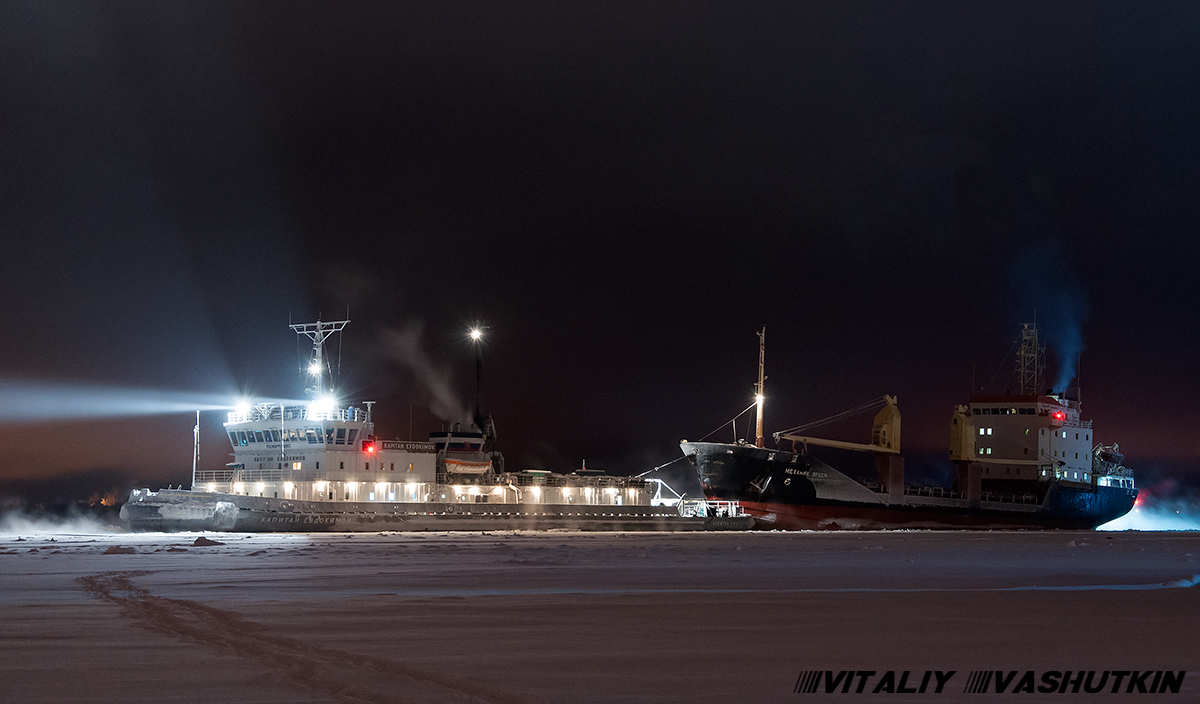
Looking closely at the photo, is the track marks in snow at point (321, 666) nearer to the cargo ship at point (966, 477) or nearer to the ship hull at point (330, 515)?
the ship hull at point (330, 515)

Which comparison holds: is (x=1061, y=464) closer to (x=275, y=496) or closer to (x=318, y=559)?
(x=275, y=496)

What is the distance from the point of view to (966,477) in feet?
245

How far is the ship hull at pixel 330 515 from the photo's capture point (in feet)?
143

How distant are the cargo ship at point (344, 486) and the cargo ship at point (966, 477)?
11359 millimetres

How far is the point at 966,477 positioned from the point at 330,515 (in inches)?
1887

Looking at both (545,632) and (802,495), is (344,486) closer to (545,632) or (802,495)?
(802,495)

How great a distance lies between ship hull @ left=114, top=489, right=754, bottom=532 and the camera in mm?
43562

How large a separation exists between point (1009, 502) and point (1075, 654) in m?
69.9

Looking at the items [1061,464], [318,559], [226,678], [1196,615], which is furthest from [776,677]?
[1061,464]

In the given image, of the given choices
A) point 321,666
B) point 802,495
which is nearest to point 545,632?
point 321,666

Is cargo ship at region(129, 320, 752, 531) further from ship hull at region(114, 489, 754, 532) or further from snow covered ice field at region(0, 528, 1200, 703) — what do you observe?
snow covered ice field at region(0, 528, 1200, 703)

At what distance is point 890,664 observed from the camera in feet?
23.2

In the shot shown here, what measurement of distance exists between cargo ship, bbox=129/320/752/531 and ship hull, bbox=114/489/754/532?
0.04 metres

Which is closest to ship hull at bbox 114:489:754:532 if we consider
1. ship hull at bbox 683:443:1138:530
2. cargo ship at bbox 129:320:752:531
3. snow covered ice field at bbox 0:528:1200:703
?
cargo ship at bbox 129:320:752:531
